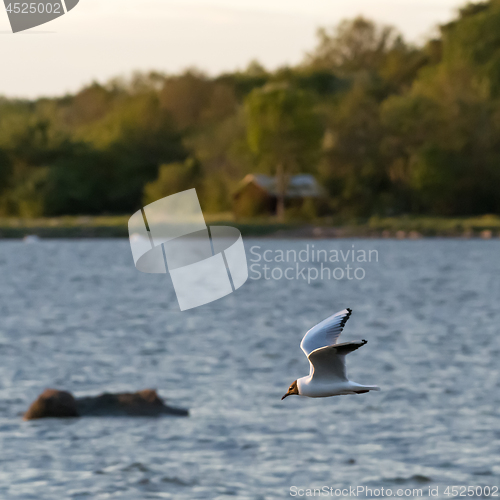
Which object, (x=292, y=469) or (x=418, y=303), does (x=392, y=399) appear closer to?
(x=292, y=469)

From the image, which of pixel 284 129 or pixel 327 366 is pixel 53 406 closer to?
pixel 327 366

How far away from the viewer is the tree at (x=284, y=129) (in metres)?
96.6

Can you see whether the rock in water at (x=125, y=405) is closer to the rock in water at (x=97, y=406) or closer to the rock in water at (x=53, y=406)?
the rock in water at (x=97, y=406)

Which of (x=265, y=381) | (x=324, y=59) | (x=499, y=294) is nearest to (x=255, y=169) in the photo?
(x=499, y=294)

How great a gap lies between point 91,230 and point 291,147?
23.7 metres

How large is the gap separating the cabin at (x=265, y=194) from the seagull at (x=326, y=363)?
295ft

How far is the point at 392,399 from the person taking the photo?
31172mm

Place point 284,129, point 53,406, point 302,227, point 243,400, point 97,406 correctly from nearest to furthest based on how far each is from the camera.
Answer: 1. point 97,406
2. point 53,406
3. point 243,400
4. point 302,227
5. point 284,129

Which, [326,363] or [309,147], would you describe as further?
[309,147]

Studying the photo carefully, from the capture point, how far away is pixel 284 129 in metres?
97.7

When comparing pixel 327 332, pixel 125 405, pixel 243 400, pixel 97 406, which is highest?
pixel 327 332

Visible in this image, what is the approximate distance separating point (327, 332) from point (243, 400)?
2146cm

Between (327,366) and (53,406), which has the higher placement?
(327,366)

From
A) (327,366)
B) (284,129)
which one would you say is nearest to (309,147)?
(284,129)
